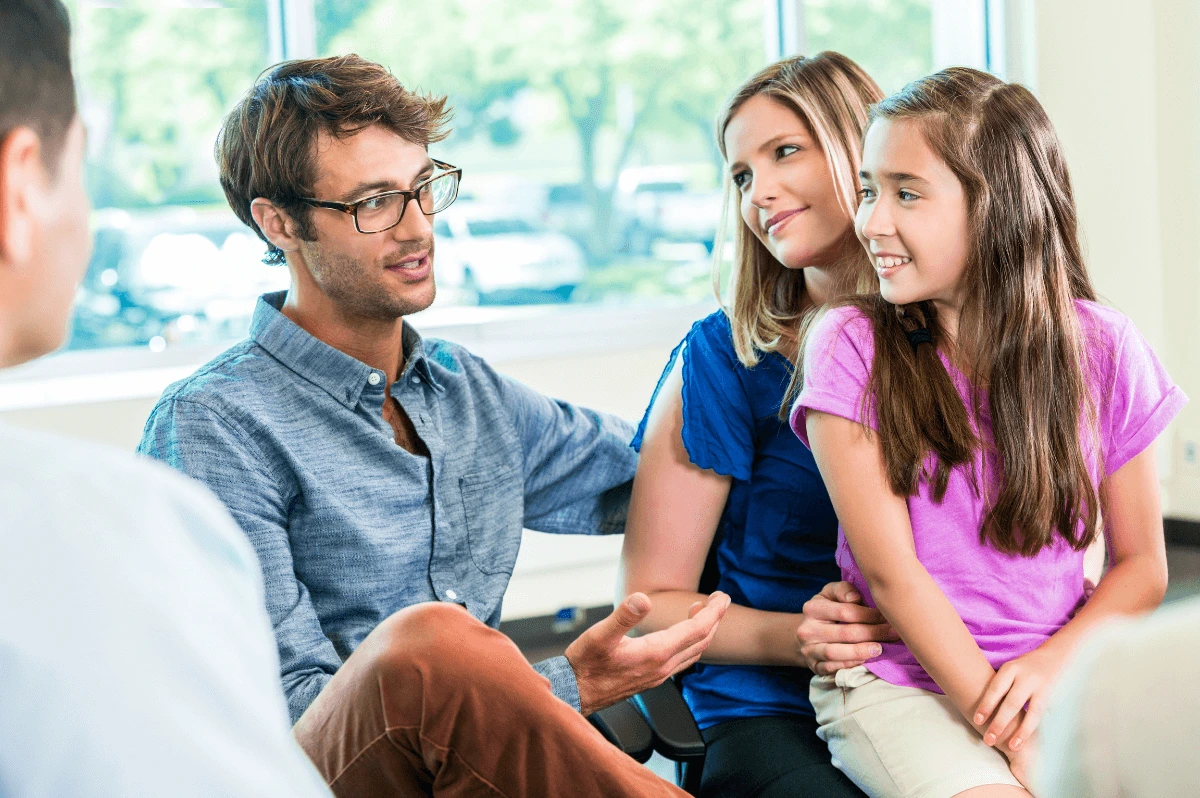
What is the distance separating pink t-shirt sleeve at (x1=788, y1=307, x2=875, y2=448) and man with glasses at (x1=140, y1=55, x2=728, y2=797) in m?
0.27

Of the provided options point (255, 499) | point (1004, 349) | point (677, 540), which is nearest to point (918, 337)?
point (1004, 349)

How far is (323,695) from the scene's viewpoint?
1.22 meters

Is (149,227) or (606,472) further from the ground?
(149,227)

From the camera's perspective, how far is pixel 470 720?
3.60ft

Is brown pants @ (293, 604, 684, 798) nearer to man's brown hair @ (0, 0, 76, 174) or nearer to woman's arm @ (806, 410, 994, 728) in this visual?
woman's arm @ (806, 410, 994, 728)

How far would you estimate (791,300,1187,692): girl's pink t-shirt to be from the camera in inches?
55.4

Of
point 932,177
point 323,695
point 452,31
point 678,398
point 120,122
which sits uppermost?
point 452,31

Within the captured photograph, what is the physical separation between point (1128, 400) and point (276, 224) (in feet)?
4.05

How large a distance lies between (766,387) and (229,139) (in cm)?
90

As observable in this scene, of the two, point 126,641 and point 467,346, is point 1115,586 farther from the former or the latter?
point 467,346

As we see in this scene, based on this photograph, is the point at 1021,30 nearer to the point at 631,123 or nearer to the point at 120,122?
the point at 631,123

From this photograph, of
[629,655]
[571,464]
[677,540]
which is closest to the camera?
[629,655]

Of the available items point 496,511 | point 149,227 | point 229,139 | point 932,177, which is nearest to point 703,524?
point 496,511

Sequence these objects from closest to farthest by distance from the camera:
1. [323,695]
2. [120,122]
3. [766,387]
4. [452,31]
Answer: [323,695] < [766,387] < [120,122] < [452,31]
